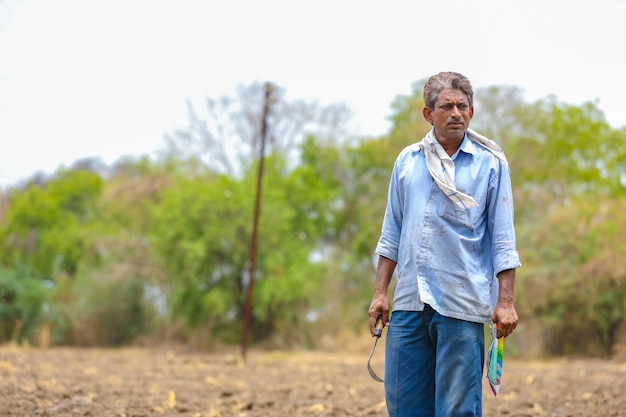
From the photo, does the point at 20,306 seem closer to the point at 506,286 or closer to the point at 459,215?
the point at 459,215

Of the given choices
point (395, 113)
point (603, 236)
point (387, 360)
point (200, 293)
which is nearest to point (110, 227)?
point (200, 293)

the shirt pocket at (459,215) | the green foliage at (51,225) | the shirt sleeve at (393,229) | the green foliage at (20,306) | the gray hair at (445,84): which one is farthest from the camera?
the green foliage at (51,225)

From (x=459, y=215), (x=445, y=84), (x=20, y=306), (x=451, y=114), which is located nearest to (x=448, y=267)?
(x=459, y=215)

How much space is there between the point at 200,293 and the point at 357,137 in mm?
11558

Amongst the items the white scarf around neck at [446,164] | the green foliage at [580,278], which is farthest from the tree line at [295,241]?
the white scarf around neck at [446,164]

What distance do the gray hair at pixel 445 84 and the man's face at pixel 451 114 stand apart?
2cm

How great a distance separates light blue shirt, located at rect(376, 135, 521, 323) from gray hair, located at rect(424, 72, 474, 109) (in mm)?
237

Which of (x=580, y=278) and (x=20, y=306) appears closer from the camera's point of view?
(x=580, y=278)

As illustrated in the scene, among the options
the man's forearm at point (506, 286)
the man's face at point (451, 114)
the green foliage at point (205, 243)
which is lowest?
the man's forearm at point (506, 286)

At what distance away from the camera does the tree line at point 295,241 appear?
26.8 meters

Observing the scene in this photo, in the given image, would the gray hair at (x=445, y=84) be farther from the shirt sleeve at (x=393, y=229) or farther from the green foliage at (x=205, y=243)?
the green foliage at (x=205, y=243)

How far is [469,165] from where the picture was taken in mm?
4215

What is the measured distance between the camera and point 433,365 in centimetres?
418

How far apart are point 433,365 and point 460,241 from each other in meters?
0.61
